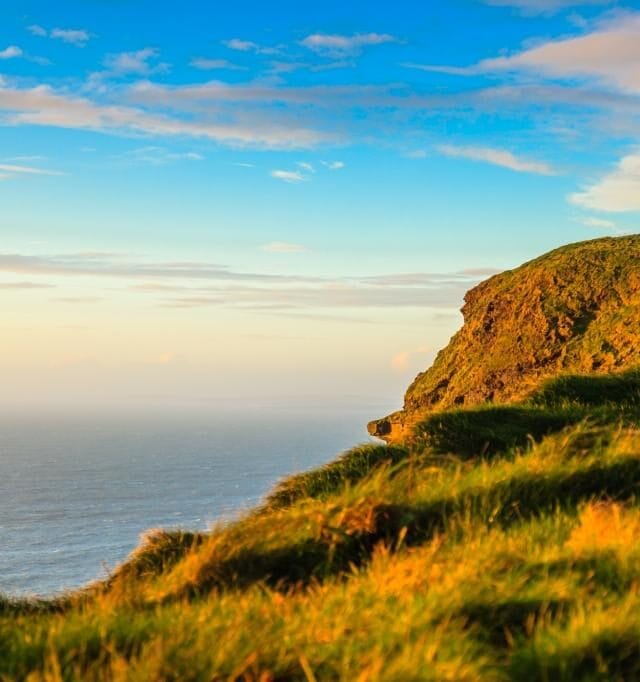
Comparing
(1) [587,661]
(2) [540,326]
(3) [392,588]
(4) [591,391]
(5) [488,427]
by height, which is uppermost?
(2) [540,326]

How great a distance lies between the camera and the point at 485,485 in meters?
10.2

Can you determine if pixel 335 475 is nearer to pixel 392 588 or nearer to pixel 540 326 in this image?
pixel 392 588

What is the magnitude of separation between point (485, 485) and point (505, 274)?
181 metres

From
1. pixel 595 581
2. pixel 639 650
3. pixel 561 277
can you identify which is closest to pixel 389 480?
pixel 595 581

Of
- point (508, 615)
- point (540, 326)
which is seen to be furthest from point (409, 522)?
point (540, 326)

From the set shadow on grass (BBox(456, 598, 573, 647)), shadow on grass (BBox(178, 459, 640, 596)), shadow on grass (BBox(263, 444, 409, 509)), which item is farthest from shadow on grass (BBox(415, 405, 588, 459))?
shadow on grass (BBox(456, 598, 573, 647))

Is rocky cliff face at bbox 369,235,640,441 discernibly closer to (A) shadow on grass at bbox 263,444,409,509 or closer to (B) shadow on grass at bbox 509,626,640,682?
(A) shadow on grass at bbox 263,444,409,509

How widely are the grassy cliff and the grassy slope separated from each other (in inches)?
0.8

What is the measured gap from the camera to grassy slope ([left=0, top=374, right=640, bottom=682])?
18.8ft

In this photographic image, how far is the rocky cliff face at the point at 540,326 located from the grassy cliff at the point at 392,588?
11044 cm

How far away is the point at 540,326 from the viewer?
14938cm

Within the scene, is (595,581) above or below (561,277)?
below

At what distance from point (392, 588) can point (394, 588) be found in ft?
0.05

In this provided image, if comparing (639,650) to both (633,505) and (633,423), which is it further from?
(633,423)
